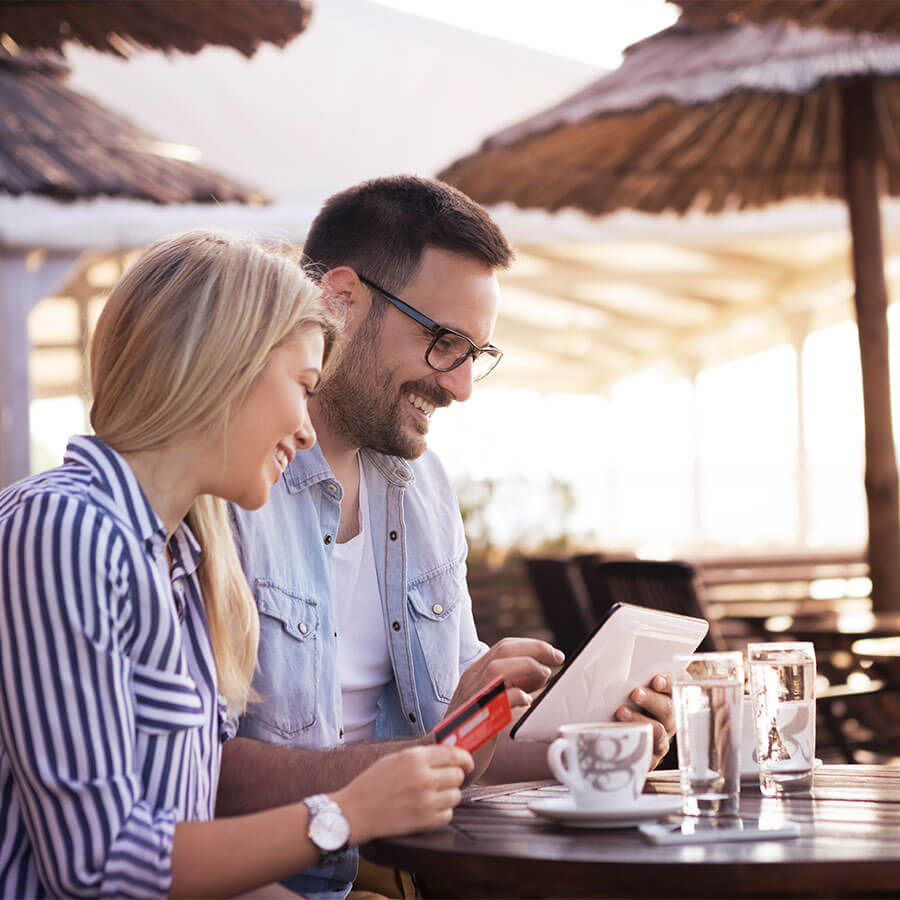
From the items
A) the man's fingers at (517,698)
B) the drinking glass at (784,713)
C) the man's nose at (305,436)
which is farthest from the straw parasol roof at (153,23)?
the drinking glass at (784,713)

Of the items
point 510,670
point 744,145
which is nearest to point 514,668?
point 510,670

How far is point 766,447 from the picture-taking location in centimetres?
1524

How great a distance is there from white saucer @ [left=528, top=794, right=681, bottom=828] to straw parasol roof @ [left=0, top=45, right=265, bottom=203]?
3.38 meters

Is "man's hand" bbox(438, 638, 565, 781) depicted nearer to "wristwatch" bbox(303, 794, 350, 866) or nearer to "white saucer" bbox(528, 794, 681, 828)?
"white saucer" bbox(528, 794, 681, 828)

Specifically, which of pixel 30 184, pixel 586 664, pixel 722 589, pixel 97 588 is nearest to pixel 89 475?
pixel 97 588

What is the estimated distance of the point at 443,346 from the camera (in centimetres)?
207

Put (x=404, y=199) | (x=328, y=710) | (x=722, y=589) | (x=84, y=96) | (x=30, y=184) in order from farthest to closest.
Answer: (x=722, y=589)
(x=84, y=96)
(x=30, y=184)
(x=404, y=199)
(x=328, y=710)

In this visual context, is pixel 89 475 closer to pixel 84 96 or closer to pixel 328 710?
pixel 328 710

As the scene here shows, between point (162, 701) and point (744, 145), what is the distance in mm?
4337

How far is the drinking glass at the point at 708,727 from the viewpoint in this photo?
137cm

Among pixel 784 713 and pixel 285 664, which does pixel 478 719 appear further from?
pixel 285 664

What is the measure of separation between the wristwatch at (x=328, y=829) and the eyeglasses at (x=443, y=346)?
944mm

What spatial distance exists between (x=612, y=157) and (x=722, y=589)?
311 centimetres

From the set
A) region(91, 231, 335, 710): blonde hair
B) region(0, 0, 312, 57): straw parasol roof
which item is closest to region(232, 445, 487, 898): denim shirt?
region(91, 231, 335, 710): blonde hair
